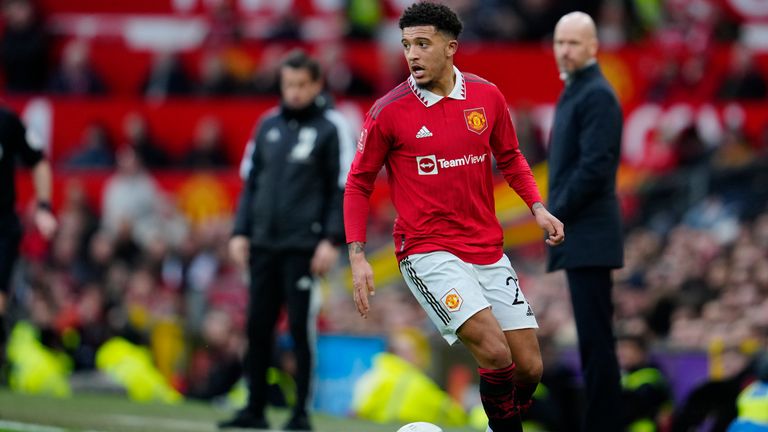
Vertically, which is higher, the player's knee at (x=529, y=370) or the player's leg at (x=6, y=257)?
the player's leg at (x=6, y=257)

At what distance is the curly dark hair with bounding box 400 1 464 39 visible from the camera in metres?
7.21

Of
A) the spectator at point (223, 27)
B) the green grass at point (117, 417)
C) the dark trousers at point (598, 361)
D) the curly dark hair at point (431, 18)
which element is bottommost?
A: the green grass at point (117, 417)

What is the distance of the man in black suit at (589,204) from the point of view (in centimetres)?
848

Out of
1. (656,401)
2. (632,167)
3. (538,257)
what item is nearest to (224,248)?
(538,257)

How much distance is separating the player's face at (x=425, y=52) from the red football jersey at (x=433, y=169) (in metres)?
0.11

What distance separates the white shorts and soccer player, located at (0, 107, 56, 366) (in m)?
3.21

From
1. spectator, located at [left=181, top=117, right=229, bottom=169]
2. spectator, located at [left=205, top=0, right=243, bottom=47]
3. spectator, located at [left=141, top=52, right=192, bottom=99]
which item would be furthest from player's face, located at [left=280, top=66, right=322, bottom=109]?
spectator, located at [left=205, top=0, right=243, bottom=47]

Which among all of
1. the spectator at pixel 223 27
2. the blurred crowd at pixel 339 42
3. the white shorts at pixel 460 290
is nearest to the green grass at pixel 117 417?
the white shorts at pixel 460 290

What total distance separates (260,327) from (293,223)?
28.5 inches

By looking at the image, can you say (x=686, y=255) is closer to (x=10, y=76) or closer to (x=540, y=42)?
(x=540, y=42)

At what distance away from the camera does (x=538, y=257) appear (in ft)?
54.0

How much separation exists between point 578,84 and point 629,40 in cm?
1188

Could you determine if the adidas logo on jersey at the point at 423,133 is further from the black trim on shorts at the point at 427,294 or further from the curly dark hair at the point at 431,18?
the black trim on shorts at the point at 427,294

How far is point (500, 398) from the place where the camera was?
7.14 meters
